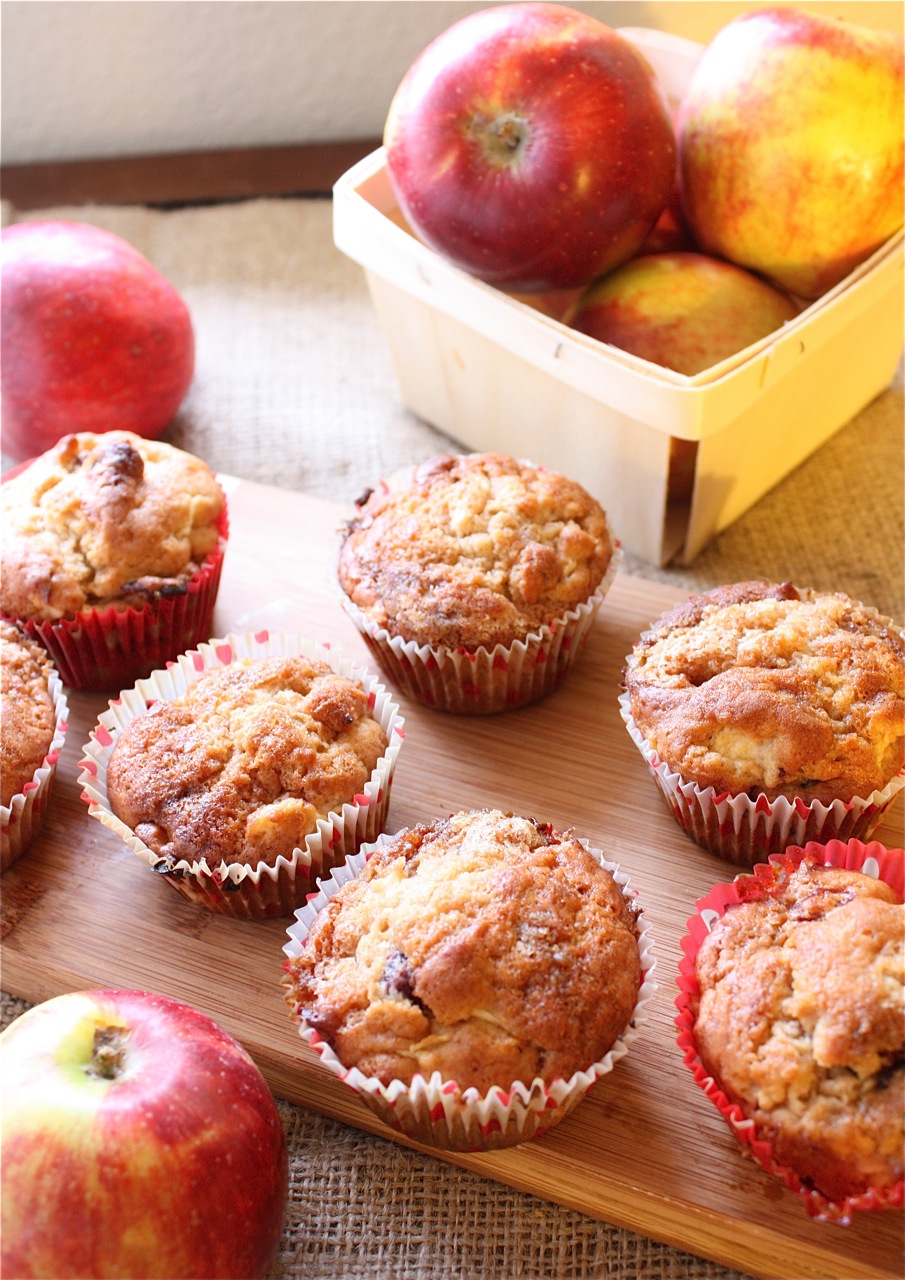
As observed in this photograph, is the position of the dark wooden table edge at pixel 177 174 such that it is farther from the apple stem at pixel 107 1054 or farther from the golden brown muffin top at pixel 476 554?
the apple stem at pixel 107 1054

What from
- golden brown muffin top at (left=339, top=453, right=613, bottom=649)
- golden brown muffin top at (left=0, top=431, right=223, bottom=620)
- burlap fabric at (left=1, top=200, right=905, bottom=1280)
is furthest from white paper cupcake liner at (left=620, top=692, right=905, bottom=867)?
golden brown muffin top at (left=0, top=431, right=223, bottom=620)

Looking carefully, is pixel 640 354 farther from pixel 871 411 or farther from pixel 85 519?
pixel 85 519

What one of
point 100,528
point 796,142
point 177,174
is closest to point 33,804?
point 100,528

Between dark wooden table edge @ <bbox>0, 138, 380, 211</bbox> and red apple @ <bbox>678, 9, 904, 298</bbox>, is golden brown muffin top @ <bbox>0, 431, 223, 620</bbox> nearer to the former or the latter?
red apple @ <bbox>678, 9, 904, 298</bbox>

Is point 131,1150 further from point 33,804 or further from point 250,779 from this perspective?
point 33,804

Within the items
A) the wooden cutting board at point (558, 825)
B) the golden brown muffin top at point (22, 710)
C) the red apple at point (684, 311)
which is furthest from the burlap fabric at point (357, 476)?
the red apple at point (684, 311)

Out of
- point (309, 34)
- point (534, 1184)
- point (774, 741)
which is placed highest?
point (309, 34)

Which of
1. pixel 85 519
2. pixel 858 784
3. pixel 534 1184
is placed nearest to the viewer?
pixel 534 1184

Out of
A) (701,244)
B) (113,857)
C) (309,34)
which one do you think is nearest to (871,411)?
(701,244)
